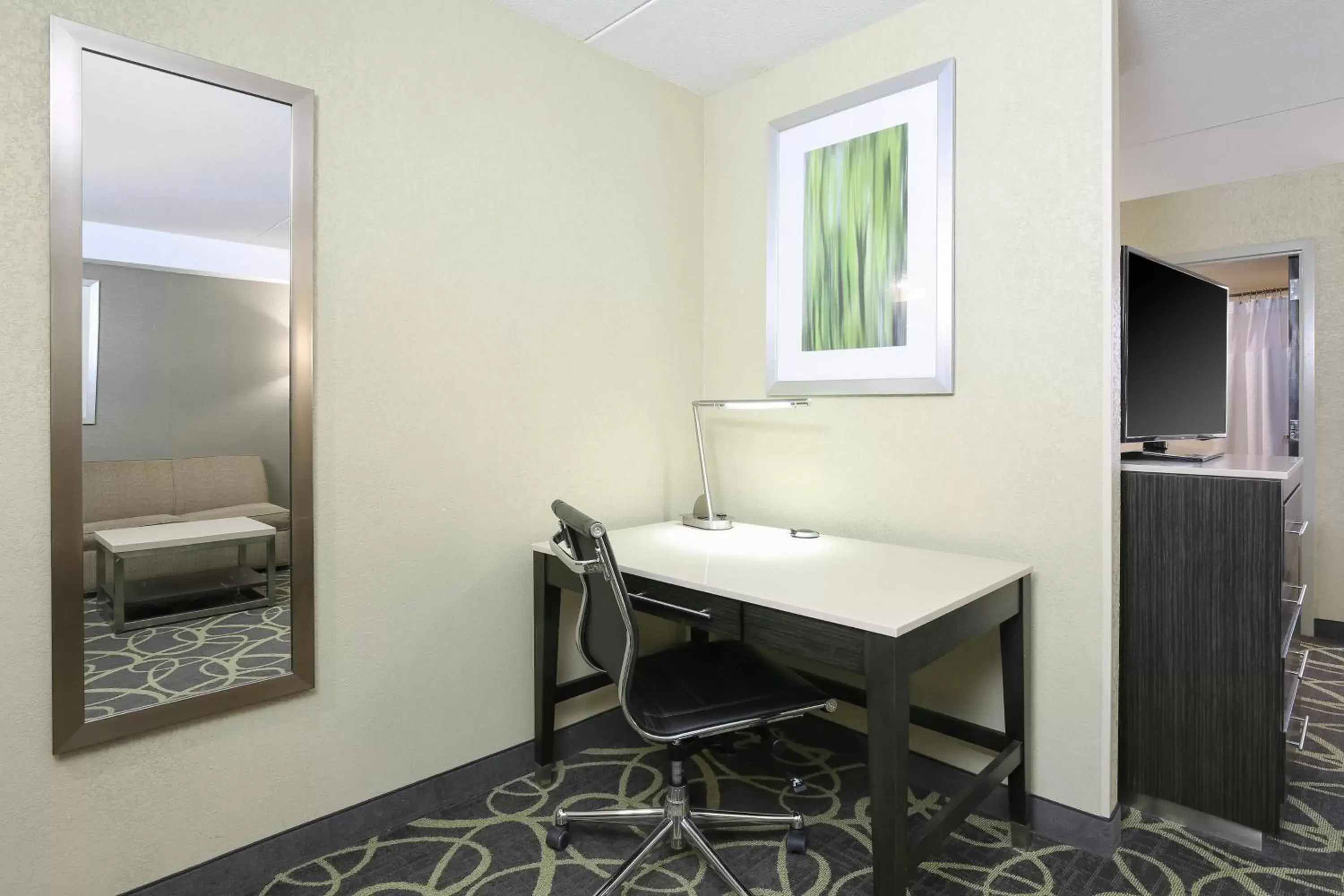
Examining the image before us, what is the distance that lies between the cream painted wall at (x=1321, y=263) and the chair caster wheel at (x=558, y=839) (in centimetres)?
405

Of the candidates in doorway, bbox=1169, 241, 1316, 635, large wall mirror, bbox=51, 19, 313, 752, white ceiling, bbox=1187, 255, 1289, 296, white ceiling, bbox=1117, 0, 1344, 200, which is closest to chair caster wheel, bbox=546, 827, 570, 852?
large wall mirror, bbox=51, 19, 313, 752

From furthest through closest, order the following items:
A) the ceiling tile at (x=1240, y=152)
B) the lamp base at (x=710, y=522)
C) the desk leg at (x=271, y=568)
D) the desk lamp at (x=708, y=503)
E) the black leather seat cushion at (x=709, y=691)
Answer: the ceiling tile at (x=1240, y=152), the lamp base at (x=710, y=522), the desk lamp at (x=708, y=503), the desk leg at (x=271, y=568), the black leather seat cushion at (x=709, y=691)

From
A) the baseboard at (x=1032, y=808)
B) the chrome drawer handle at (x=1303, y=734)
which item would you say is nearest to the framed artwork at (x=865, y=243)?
the baseboard at (x=1032, y=808)

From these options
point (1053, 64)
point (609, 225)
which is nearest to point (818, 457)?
point (609, 225)

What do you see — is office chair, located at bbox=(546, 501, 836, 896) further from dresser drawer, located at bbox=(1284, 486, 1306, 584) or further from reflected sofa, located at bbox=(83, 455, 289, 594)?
dresser drawer, located at bbox=(1284, 486, 1306, 584)

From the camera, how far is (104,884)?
1629 mm

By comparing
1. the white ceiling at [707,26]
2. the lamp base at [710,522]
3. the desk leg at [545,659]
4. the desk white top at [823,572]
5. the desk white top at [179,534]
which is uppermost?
the white ceiling at [707,26]

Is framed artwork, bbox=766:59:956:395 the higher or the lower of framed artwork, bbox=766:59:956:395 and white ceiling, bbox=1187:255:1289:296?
the lower

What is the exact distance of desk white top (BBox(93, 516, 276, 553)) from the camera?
164 cm

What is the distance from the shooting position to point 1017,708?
1972 mm

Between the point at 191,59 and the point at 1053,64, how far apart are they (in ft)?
7.10

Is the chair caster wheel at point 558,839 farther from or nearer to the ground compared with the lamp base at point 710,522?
nearer to the ground

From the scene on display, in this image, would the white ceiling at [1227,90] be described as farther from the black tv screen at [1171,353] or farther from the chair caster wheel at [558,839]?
the chair caster wheel at [558,839]

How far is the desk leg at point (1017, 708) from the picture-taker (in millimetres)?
1963
